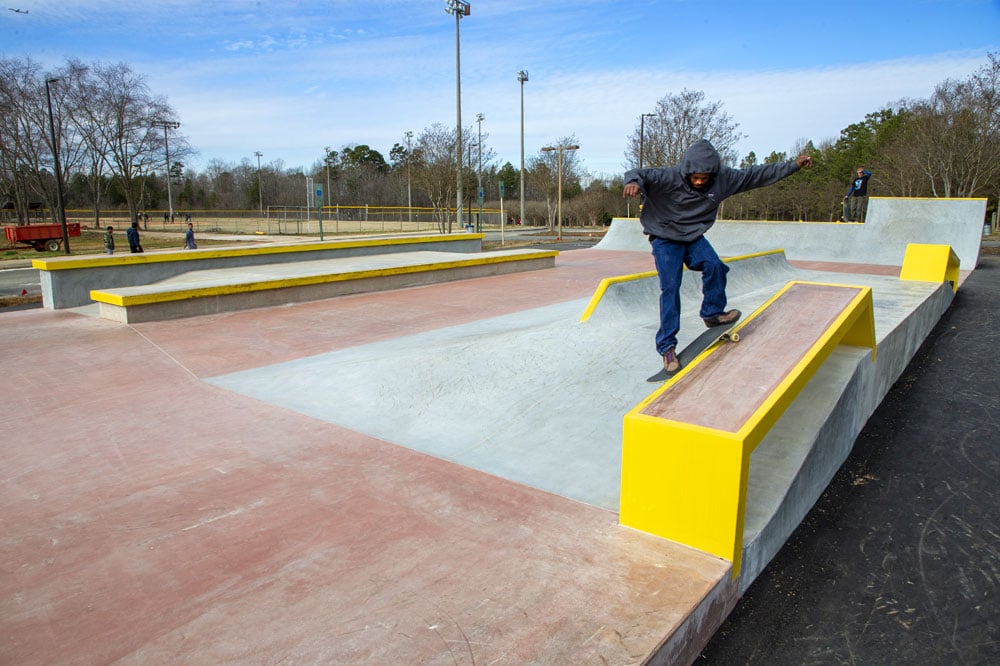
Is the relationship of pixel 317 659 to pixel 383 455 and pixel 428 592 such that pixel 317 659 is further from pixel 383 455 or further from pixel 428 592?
pixel 383 455

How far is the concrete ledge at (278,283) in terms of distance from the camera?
885cm

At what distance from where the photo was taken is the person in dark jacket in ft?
14.6

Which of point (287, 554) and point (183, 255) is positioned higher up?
point (183, 255)

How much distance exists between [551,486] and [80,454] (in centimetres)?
322

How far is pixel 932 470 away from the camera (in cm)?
462

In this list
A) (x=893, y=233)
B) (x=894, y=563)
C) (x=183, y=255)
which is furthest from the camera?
(x=893, y=233)

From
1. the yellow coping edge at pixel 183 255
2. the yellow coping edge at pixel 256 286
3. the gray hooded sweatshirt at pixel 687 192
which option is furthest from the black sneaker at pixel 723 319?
the yellow coping edge at pixel 183 255

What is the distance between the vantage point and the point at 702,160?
438 centimetres

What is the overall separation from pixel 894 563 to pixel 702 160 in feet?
9.08

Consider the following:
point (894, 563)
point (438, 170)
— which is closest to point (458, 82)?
point (438, 170)

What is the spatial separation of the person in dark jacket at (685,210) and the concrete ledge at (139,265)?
9.40 metres

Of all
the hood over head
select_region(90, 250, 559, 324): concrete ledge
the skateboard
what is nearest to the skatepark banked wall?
select_region(90, 250, 559, 324): concrete ledge

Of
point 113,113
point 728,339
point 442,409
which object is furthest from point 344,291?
point 113,113

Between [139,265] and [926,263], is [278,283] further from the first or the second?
[926,263]
